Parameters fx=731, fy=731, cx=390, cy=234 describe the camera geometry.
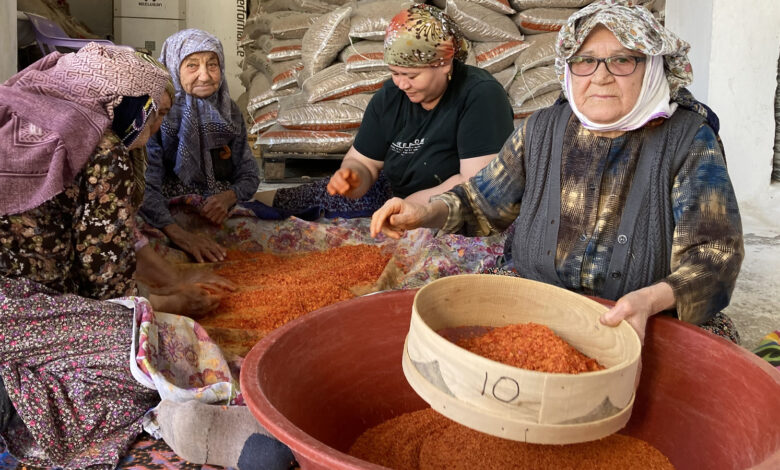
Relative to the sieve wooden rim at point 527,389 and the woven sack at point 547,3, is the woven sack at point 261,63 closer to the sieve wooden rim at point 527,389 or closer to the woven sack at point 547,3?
the woven sack at point 547,3

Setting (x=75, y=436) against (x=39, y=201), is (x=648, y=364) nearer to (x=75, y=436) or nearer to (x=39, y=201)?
(x=75, y=436)

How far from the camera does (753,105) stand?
3.91 metres

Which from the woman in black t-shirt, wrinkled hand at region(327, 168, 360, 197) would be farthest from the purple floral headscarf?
wrinkled hand at region(327, 168, 360, 197)

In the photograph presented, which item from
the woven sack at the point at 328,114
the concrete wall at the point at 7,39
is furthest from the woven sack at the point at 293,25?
the concrete wall at the point at 7,39

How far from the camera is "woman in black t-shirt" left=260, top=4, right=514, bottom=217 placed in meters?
2.86

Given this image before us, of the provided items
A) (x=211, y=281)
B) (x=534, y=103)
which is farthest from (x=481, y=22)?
(x=211, y=281)

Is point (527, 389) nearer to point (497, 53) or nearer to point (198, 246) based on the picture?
point (198, 246)

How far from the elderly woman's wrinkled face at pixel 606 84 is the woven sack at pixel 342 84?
10.6 ft

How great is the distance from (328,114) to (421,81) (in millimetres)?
1999

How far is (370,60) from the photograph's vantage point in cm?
480

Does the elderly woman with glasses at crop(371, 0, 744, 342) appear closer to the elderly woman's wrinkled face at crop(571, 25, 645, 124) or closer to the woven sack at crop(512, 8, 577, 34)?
the elderly woman's wrinkled face at crop(571, 25, 645, 124)

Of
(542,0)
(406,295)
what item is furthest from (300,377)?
(542,0)

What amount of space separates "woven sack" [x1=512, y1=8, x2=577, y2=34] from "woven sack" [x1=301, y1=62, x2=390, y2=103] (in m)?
1.03

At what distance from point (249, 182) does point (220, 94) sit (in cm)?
44
